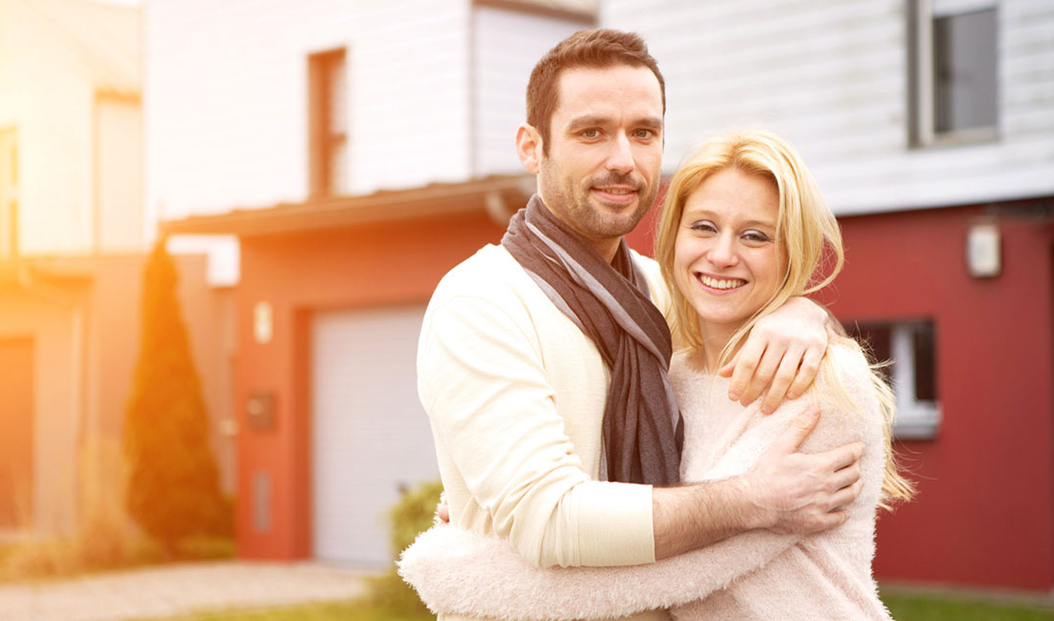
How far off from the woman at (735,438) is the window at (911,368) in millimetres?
7559

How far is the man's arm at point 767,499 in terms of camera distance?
2516 millimetres

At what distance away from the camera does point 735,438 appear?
275cm

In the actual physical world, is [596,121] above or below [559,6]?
below

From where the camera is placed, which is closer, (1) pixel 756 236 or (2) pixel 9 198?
(1) pixel 756 236

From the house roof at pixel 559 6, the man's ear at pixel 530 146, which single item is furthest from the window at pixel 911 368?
the man's ear at pixel 530 146

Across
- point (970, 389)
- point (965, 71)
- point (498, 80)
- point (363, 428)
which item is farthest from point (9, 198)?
point (970, 389)

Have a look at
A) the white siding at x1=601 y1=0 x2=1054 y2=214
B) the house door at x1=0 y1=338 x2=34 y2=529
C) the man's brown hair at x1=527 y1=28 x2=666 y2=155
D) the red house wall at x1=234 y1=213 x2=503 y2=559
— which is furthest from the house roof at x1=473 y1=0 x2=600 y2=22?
the man's brown hair at x1=527 y1=28 x2=666 y2=155

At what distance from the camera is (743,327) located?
9.53 ft

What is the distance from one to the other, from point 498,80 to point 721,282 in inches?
443

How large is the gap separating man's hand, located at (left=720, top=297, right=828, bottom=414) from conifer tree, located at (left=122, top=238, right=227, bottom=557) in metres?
12.3

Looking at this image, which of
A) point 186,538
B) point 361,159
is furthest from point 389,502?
point 361,159

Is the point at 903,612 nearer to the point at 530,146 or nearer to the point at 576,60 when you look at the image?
the point at 530,146

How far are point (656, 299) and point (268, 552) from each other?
1094cm

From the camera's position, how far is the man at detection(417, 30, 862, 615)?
2.53 m
